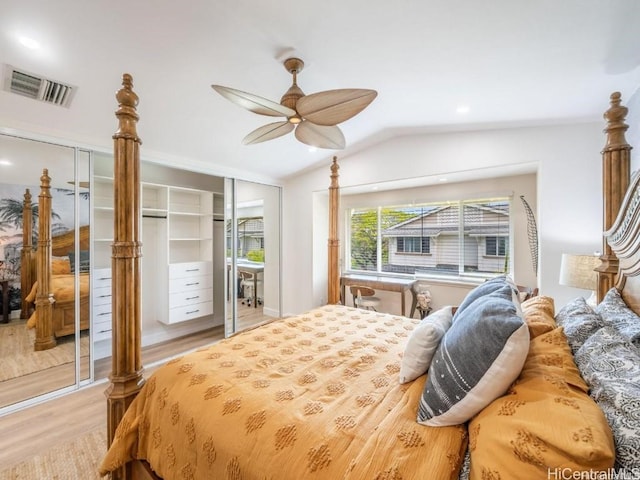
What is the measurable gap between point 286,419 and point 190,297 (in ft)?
10.3

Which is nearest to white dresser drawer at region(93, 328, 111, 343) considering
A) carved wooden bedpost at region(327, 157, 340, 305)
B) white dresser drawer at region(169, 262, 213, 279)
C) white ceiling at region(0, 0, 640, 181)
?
white dresser drawer at region(169, 262, 213, 279)

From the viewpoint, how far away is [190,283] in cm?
376

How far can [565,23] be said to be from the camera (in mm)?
1544

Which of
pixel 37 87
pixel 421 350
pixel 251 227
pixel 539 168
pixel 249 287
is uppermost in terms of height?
pixel 37 87

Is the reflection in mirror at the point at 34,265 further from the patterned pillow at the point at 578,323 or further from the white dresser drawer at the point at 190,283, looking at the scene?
the patterned pillow at the point at 578,323

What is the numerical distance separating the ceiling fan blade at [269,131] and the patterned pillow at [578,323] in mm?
2014

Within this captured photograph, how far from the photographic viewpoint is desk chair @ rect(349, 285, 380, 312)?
157 inches

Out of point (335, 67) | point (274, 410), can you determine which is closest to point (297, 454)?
point (274, 410)

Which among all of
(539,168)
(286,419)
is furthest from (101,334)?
(539,168)

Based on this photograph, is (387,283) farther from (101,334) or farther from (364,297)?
(101,334)

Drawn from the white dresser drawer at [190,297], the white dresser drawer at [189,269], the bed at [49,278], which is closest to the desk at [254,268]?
the white dresser drawer at [189,269]

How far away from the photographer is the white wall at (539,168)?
2.58 m

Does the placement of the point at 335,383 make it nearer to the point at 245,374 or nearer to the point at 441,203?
the point at 245,374

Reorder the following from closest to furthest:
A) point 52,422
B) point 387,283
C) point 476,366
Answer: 1. point 476,366
2. point 52,422
3. point 387,283
